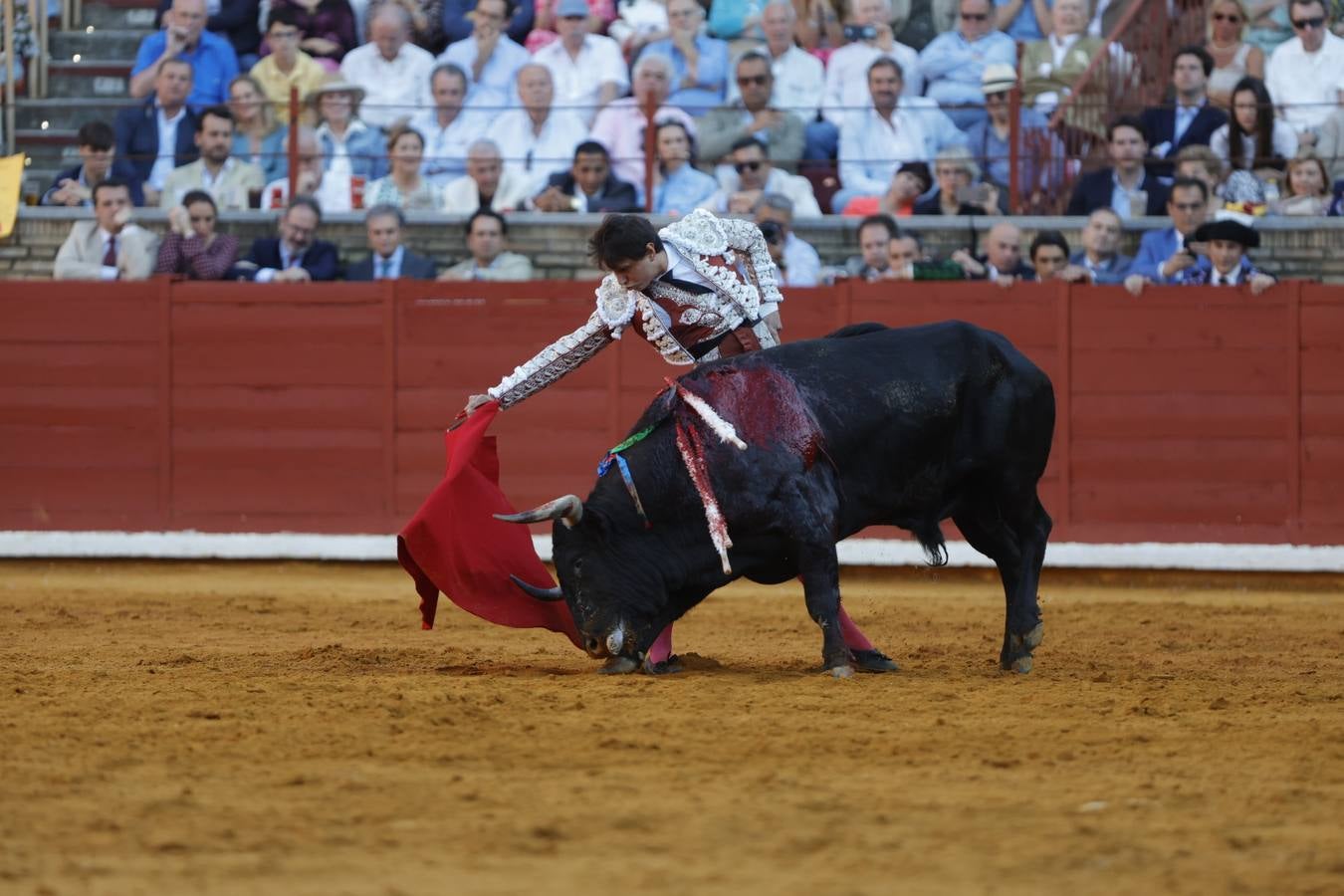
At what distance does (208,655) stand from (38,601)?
2.32 meters

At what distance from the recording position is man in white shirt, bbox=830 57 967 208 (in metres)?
9.80

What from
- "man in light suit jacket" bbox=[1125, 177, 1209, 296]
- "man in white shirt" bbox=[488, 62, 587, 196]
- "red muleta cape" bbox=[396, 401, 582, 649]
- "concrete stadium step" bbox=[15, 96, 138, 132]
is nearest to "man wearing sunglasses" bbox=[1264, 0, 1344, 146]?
"man in light suit jacket" bbox=[1125, 177, 1209, 296]

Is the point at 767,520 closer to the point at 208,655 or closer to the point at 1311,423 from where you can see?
the point at 208,655

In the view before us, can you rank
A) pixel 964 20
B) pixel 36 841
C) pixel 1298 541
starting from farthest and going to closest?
1. pixel 964 20
2. pixel 1298 541
3. pixel 36 841

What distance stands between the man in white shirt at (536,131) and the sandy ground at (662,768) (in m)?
4.07

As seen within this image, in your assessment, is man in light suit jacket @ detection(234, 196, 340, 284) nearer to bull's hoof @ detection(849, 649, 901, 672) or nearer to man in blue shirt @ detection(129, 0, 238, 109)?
man in blue shirt @ detection(129, 0, 238, 109)

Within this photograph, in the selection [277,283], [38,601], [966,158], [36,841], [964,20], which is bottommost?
[38,601]

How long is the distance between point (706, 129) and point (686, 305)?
481 cm

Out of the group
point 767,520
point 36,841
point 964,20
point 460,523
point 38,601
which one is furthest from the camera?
point 964,20

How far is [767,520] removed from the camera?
201 inches

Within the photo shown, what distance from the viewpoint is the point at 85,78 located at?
37.2 feet

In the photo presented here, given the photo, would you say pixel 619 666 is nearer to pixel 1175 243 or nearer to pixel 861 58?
pixel 1175 243

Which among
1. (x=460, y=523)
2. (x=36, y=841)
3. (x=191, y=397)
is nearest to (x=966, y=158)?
(x=191, y=397)

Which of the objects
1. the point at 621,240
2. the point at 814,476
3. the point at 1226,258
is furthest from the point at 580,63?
the point at 814,476
